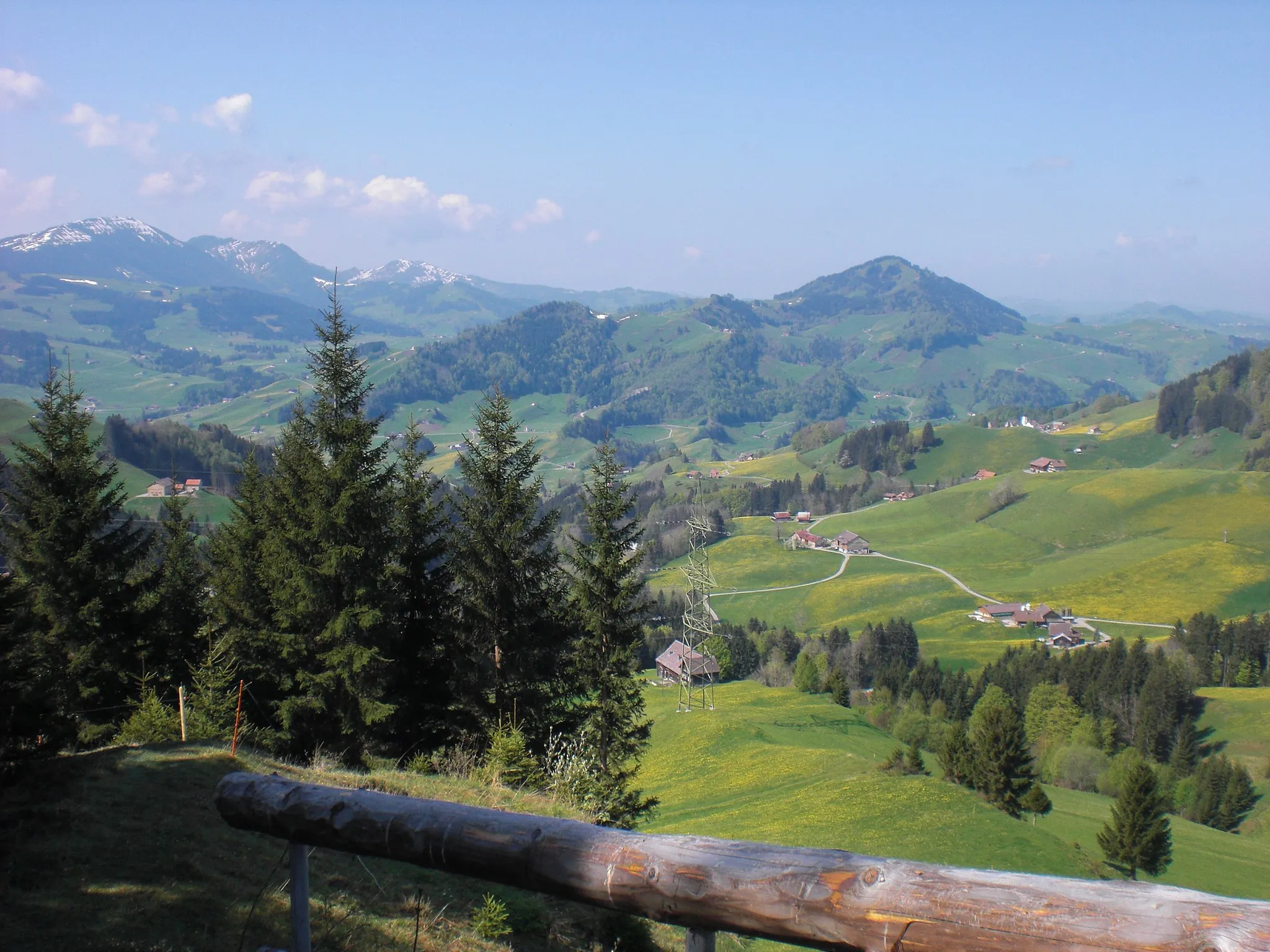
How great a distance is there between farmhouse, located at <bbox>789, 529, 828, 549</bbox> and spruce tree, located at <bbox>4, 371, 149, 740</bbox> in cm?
14020

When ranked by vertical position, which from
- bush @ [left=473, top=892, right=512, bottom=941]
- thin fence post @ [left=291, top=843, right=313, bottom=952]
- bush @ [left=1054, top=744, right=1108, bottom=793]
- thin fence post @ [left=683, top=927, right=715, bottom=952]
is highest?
thin fence post @ [left=683, top=927, right=715, bottom=952]

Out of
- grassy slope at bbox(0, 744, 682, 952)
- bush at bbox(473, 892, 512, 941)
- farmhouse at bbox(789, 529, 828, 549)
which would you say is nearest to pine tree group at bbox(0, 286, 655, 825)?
grassy slope at bbox(0, 744, 682, 952)

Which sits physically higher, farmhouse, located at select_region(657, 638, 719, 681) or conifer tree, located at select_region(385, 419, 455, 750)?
conifer tree, located at select_region(385, 419, 455, 750)

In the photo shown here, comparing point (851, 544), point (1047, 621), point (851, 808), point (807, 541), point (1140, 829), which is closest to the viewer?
point (851, 808)

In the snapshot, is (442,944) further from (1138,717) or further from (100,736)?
(1138,717)

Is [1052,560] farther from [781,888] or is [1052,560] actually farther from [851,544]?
[781,888]

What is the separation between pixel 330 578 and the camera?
2306 cm

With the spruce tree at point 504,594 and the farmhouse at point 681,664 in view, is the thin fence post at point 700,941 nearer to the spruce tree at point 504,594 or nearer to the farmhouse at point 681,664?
the spruce tree at point 504,594

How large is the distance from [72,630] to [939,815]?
3482 cm

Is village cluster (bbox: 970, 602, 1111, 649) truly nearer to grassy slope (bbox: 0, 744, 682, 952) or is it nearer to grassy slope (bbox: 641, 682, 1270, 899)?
grassy slope (bbox: 641, 682, 1270, 899)

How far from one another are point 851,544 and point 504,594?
137247 mm

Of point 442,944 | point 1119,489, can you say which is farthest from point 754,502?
point 442,944

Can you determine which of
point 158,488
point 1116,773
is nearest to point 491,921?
point 1116,773

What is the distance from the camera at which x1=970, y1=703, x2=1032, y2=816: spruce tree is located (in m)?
48.0
